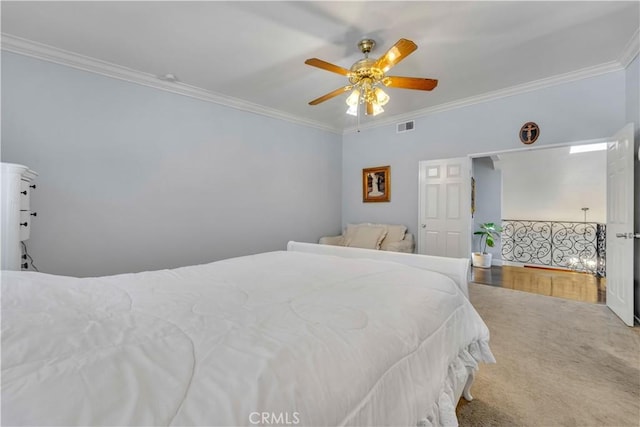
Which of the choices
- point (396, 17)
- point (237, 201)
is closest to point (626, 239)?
point (396, 17)

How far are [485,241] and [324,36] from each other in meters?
5.77

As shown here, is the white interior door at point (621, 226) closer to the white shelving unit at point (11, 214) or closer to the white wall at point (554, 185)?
the white wall at point (554, 185)

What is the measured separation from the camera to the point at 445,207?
13.7 ft

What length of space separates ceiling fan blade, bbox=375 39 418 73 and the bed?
1564mm

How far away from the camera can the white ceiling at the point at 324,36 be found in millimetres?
2168

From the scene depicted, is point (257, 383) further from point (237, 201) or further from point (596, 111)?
point (596, 111)

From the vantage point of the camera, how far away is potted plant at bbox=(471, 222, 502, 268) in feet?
19.2

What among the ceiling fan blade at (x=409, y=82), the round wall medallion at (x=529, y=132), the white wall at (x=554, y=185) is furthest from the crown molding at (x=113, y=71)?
the white wall at (x=554, y=185)

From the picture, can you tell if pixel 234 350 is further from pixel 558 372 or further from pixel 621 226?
pixel 621 226

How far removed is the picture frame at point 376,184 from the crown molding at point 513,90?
32.1 inches

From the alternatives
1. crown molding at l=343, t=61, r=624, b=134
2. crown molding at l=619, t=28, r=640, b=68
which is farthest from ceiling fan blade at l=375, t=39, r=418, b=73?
crown molding at l=619, t=28, r=640, b=68

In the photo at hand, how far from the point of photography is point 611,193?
121 inches

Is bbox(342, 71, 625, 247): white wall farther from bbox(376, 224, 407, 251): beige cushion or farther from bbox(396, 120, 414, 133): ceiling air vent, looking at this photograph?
bbox(376, 224, 407, 251): beige cushion

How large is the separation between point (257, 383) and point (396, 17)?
2.64 meters
